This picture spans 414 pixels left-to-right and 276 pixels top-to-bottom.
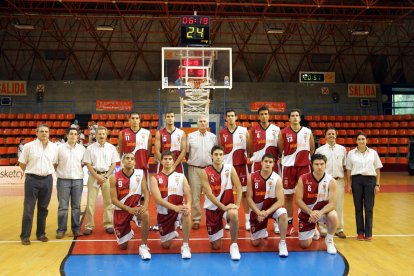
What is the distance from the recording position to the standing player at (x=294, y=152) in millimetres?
5996

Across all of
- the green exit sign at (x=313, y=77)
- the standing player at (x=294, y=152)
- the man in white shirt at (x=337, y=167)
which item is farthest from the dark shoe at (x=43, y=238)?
the green exit sign at (x=313, y=77)

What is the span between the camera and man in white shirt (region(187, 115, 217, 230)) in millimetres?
6297

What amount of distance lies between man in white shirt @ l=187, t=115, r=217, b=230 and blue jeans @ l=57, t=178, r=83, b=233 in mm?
1837

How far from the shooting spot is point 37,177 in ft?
18.6

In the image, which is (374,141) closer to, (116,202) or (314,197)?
(314,197)

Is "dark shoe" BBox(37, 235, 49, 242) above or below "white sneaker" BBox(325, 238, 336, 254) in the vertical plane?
below

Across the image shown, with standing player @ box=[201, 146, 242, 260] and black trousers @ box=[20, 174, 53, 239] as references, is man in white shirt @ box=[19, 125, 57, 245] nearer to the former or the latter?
black trousers @ box=[20, 174, 53, 239]

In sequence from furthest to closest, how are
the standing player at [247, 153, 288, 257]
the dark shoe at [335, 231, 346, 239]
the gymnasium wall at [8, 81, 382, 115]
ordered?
1. the gymnasium wall at [8, 81, 382, 115]
2. the dark shoe at [335, 231, 346, 239]
3. the standing player at [247, 153, 288, 257]

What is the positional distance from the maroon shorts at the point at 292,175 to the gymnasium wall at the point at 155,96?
47.4 ft

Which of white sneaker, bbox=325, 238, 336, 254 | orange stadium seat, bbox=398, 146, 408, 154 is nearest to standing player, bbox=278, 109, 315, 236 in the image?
white sneaker, bbox=325, 238, 336, 254

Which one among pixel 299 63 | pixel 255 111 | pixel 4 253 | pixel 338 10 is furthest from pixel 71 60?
pixel 4 253

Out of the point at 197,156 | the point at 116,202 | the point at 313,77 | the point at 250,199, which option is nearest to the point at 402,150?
the point at 313,77

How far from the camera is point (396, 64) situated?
72.9 feet

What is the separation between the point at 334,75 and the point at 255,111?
525cm
